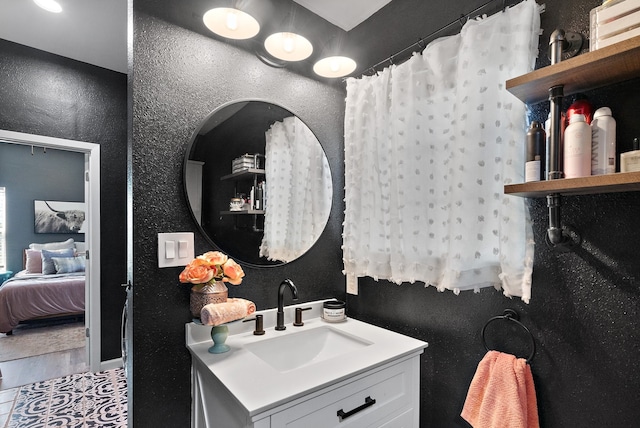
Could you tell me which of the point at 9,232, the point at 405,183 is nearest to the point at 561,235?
the point at 405,183

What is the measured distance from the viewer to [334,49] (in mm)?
1898

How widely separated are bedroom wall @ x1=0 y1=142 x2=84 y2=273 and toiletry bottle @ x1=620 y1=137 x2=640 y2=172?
22.5 ft

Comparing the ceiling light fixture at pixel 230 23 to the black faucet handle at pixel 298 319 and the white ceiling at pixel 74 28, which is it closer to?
the white ceiling at pixel 74 28

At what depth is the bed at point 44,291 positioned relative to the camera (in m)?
3.79

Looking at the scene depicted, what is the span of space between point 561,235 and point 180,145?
4.74 feet

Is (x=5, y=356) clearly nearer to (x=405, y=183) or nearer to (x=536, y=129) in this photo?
(x=405, y=183)

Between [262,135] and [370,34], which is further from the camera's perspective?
[370,34]

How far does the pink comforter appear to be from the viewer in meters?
3.77

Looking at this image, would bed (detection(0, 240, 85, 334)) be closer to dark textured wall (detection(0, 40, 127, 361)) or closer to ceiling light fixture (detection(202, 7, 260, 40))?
dark textured wall (detection(0, 40, 127, 361))

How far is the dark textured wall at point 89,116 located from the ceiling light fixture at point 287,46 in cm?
216

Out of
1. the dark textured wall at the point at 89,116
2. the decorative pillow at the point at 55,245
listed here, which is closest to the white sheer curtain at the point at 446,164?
the dark textured wall at the point at 89,116

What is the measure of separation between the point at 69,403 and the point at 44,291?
2362 mm

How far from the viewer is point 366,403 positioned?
1.14 m

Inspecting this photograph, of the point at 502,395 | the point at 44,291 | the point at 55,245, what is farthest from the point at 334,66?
the point at 55,245
